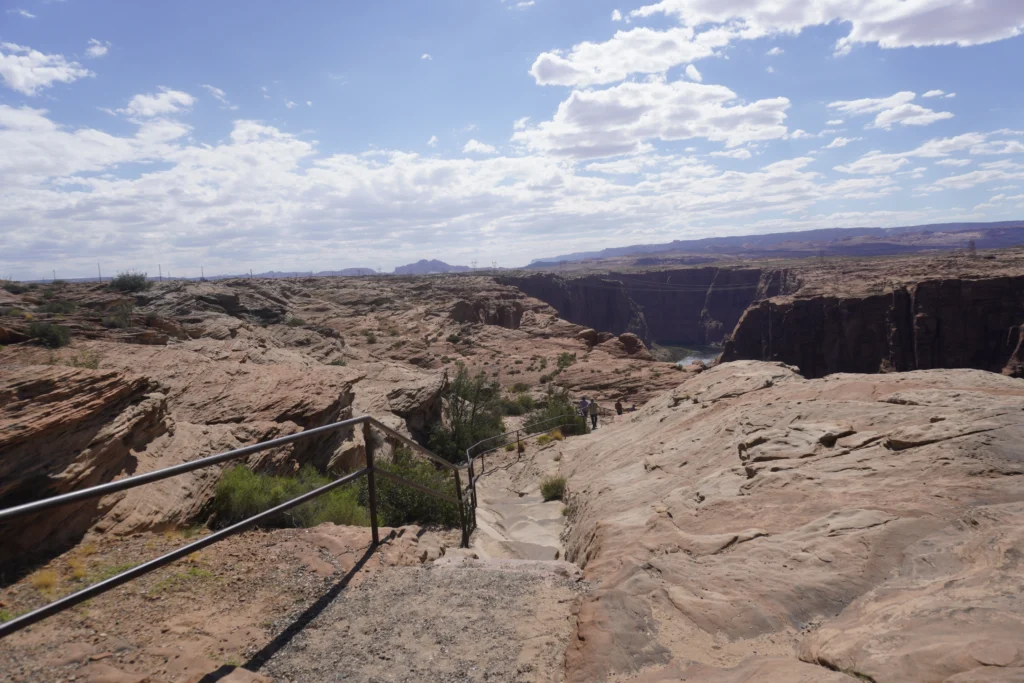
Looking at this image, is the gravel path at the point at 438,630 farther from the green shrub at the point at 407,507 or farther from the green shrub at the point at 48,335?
the green shrub at the point at 48,335

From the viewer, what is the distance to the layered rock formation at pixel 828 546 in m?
3.25

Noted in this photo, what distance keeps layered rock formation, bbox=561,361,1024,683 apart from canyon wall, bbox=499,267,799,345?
94.6m

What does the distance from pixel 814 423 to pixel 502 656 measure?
5.54 m

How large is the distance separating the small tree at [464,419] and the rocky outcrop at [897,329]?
124 ft

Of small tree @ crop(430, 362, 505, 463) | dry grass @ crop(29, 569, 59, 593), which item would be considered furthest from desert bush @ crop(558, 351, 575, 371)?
dry grass @ crop(29, 569, 59, 593)

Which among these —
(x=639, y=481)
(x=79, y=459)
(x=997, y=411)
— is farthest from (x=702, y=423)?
(x=79, y=459)

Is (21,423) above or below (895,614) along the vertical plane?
above

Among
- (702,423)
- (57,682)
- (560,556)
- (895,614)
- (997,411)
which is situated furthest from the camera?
(702,423)

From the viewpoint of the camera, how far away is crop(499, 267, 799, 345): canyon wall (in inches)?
4309

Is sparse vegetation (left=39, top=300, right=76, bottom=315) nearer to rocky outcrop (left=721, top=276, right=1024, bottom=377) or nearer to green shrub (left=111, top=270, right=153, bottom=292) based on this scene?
green shrub (left=111, top=270, right=153, bottom=292)

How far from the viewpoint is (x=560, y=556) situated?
8500 millimetres

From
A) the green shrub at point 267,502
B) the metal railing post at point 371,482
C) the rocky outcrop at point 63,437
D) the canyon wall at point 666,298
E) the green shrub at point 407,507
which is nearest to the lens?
the metal railing post at point 371,482

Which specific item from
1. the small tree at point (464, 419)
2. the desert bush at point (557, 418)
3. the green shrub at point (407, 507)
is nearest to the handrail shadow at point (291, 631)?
the green shrub at point (407, 507)

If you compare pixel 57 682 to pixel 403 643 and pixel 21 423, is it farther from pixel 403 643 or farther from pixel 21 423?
pixel 21 423
